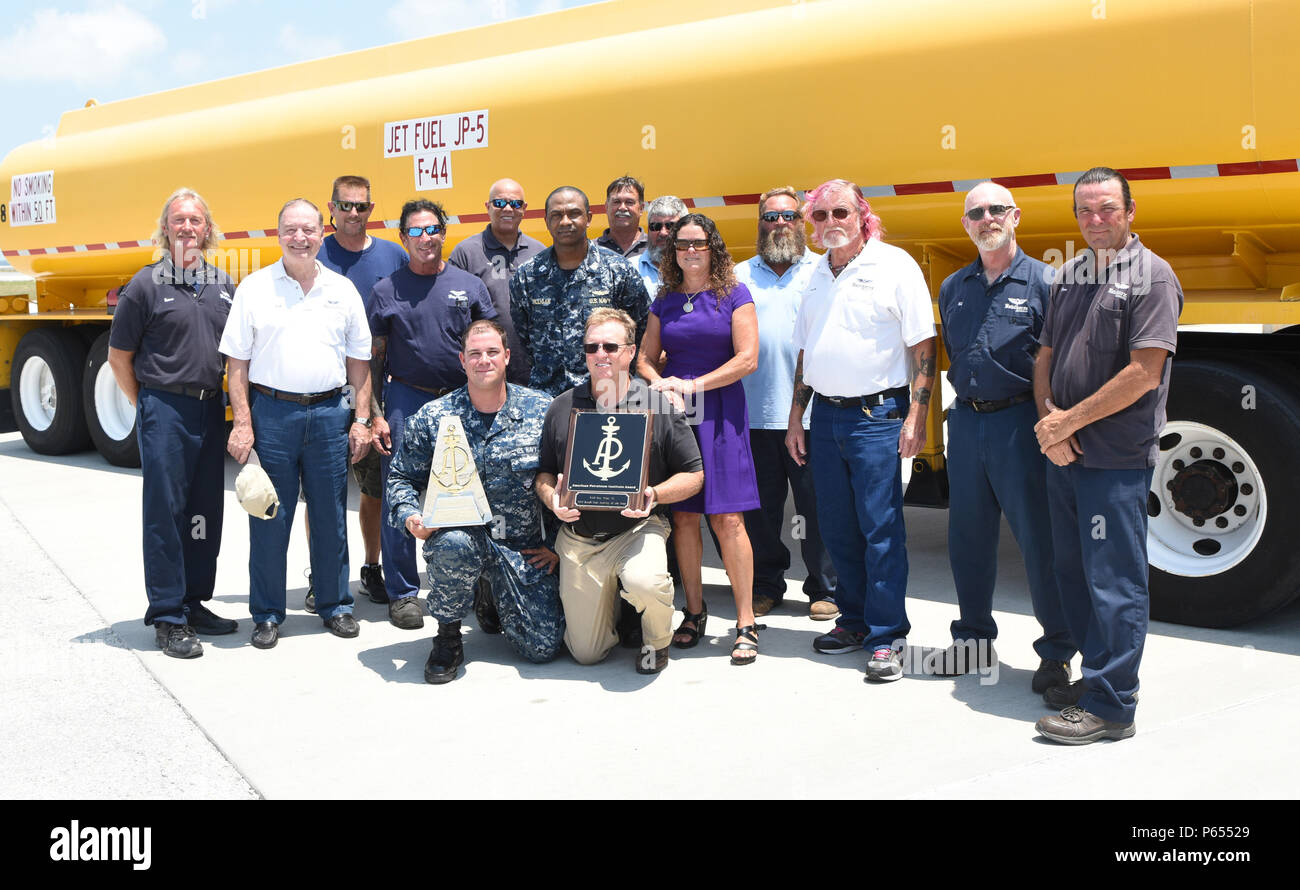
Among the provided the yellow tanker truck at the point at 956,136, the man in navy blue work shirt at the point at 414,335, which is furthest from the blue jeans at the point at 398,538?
the yellow tanker truck at the point at 956,136

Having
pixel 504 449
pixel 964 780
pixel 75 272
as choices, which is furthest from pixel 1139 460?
pixel 75 272

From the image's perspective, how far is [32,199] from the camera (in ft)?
39.9

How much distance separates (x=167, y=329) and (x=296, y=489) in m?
0.85

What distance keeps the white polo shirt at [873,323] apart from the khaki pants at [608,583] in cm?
95

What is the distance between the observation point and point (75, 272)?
12.0 metres

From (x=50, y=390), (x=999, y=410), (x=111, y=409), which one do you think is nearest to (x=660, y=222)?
(x=999, y=410)

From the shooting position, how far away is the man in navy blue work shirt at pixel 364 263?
622 cm

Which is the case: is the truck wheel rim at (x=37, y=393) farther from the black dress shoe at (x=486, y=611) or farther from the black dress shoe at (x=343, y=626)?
the black dress shoe at (x=486, y=611)

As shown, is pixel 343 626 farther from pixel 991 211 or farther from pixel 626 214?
pixel 991 211

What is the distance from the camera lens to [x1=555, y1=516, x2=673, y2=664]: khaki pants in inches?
191

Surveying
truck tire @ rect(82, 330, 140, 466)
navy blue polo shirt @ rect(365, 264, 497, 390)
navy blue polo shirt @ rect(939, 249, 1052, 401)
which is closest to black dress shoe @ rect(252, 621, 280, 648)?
navy blue polo shirt @ rect(365, 264, 497, 390)

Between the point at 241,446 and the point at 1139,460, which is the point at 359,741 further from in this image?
the point at 1139,460
